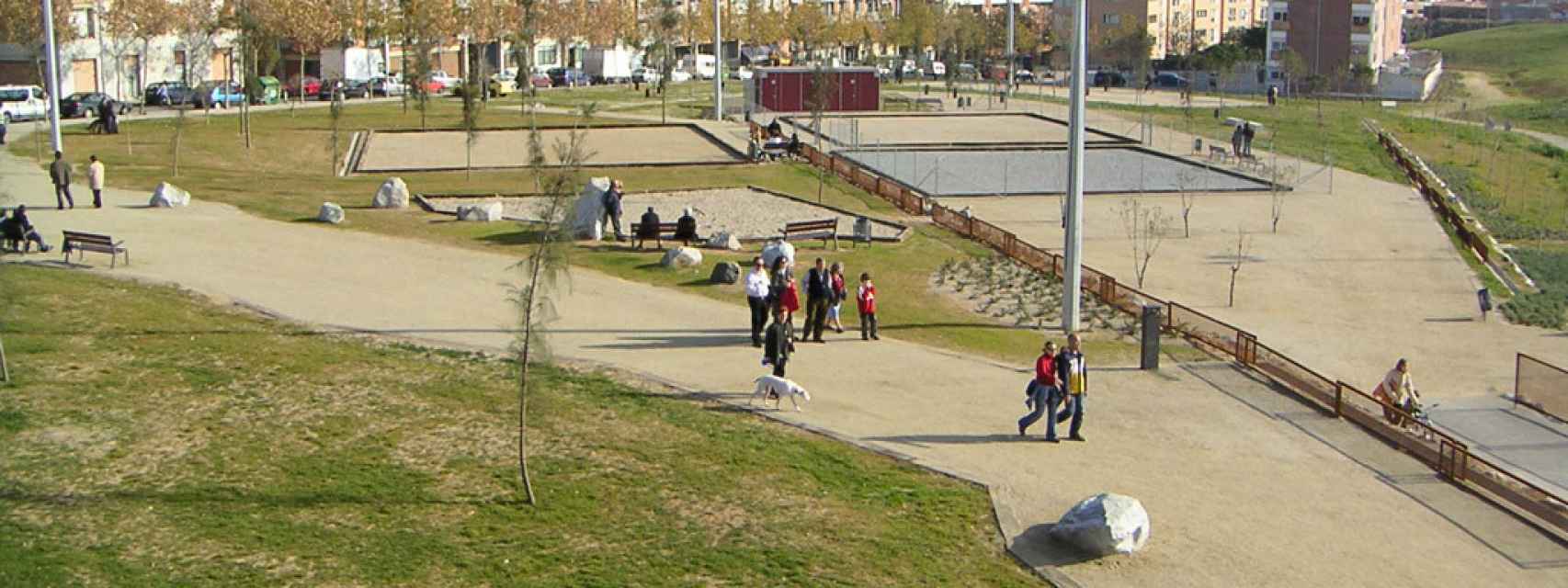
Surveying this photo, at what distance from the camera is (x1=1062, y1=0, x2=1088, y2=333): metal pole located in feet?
88.8

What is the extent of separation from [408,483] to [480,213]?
19.5m

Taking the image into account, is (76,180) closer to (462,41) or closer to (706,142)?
(706,142)

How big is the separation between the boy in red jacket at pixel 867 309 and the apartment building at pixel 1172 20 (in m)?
105

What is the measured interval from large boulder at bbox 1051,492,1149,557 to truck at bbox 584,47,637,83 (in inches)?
3629

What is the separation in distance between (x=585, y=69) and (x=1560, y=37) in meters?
85.6

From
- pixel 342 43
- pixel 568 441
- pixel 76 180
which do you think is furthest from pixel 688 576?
pixel 342 43

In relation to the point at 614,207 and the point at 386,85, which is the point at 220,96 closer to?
the point at 386,85

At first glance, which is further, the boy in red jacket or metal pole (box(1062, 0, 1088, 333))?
metal pole (box(1062, 0, 1088, 333))

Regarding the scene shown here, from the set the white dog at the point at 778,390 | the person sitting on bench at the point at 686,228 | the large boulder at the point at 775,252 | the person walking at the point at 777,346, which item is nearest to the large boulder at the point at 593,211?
the person sitting on bench at the point at 686,228

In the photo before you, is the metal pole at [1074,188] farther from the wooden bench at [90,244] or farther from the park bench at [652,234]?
the wooden bench at [90,244]

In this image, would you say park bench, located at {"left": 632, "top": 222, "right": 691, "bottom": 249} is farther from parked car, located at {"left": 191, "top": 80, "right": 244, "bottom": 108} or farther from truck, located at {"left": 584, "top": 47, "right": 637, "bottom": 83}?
truck, located at {"left": 584, "top": 47, "right": 637, "bottom": 83}

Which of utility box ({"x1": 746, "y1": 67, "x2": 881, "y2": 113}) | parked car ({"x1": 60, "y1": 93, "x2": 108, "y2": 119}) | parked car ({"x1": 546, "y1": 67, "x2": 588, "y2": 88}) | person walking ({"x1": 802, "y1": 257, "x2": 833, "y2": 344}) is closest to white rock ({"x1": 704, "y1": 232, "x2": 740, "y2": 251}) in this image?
person walking ({"x1": 802, "y1": 257, "x2": 833, "y2": 344})

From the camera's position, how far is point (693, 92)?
91938mm

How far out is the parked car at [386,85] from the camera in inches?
3329
